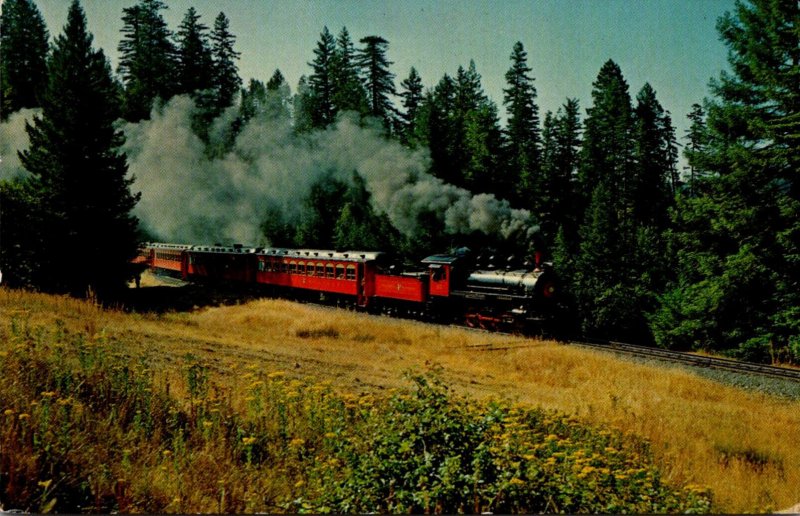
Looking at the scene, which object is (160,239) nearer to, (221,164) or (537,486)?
(221,164)

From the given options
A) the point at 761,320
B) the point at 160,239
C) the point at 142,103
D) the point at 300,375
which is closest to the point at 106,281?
the point at 300,375

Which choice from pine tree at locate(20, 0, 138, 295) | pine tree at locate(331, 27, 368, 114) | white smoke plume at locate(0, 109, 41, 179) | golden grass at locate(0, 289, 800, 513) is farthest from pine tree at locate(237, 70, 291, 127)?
golden grass at locate(0, 289, 800, 513)

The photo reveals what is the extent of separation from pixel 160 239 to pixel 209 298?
16269 mm

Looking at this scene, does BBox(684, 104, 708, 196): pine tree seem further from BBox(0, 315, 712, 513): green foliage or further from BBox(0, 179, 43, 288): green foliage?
BBox(0, 179, 43, 288): green foliage

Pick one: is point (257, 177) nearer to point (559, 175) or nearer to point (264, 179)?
point (264, 179)

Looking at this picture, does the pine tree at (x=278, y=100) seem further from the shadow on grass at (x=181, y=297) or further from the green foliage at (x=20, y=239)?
the green foliage at (x=20, y=239)

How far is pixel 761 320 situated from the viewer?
1550 cm

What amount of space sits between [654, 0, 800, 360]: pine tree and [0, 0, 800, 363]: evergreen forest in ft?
0.20

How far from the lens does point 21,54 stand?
1881cm

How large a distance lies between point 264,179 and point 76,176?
2279 centimetres

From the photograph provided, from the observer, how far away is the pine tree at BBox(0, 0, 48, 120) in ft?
43.6

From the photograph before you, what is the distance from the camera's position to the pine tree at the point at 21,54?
13.3 m

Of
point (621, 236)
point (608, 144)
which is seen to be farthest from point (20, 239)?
point (608, 144)

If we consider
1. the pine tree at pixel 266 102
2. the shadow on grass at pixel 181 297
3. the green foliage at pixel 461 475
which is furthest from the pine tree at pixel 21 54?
the pine tree at pixel 266 102
